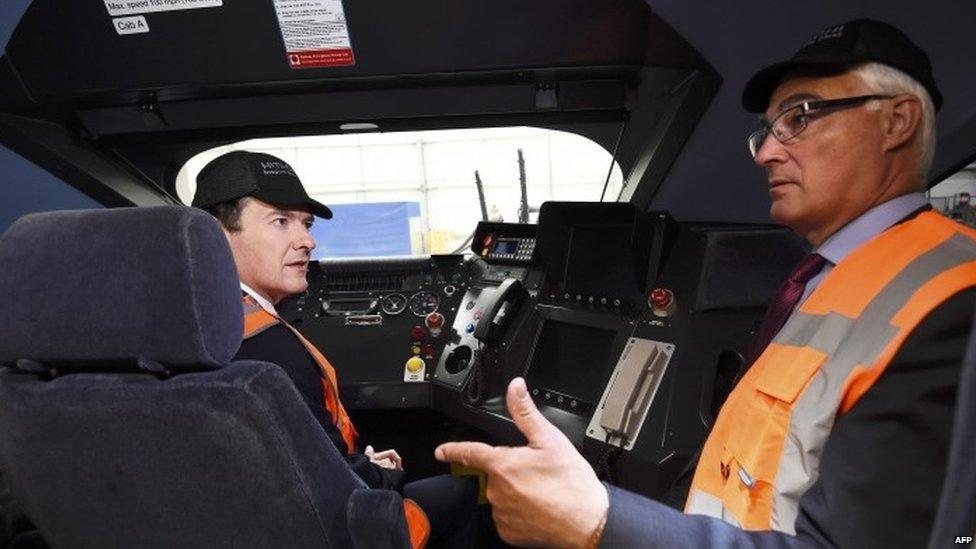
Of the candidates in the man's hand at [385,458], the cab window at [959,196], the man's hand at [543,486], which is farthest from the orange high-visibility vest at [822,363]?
the cab window at [959,196]

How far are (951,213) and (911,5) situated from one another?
147cm

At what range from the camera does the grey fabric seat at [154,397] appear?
835mm

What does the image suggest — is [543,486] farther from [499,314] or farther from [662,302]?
[499,314]

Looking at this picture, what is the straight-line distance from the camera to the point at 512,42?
5.83ft

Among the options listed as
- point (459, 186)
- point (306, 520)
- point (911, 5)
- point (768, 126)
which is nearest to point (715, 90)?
point (911, 5)

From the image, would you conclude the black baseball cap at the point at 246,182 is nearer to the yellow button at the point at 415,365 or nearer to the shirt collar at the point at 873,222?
the yellow button at the point at 415,365

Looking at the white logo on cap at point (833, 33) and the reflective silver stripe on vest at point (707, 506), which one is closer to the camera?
the reflective silver stripe on vest at point (707, 506)

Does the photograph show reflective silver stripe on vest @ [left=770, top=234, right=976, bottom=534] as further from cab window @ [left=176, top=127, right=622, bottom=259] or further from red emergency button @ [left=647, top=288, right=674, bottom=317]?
cab window @ [left=176, top=127, right=622, bottom=259]

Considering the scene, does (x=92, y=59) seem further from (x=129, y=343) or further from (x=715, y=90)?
(x=715, y=90)

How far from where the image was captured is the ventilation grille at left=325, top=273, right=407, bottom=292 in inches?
110

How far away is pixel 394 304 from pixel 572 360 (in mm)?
1080

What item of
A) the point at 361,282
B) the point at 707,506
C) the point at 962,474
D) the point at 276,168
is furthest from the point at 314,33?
the point at 962,474

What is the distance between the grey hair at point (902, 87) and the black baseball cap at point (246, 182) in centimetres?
155

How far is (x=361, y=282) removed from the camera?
2809mm
